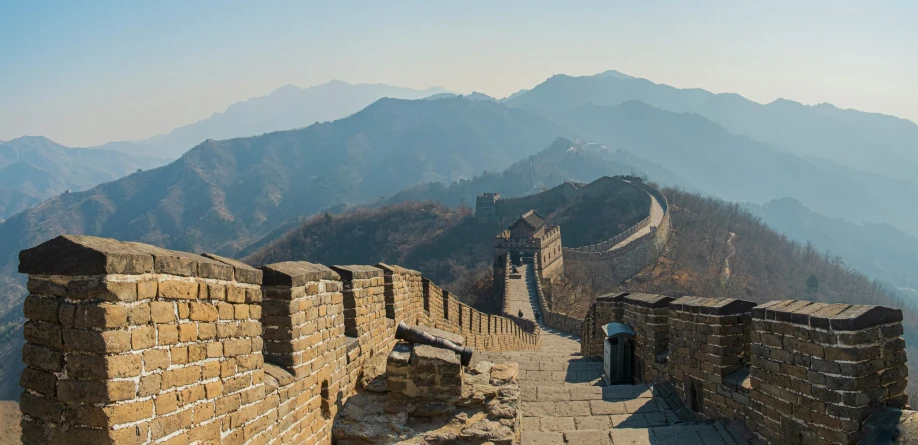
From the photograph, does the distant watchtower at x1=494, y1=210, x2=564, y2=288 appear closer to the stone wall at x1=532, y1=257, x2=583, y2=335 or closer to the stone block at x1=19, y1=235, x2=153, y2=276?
the stone wall at x1=532, y1=257, x2=583, y2=335

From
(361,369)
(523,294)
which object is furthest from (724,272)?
(361,369)

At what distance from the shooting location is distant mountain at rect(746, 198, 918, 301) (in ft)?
528

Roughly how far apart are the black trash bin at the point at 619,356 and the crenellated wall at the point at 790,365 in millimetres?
1662

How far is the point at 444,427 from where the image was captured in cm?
501

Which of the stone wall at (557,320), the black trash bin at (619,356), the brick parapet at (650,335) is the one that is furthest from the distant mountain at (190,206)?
the brick parapet at (650,335)

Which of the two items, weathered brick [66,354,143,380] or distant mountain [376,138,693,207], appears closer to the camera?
weathered brick [66,354,143,380]

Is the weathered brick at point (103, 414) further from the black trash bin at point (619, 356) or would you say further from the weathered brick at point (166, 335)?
the black trash bin at point (619, 356)

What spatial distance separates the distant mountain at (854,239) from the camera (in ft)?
528

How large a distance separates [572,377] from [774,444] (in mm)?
4744

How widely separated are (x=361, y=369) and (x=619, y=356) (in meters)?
4.80

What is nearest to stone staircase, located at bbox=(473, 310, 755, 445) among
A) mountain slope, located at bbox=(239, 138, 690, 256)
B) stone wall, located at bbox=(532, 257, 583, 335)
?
stone wall, located at bbox=(532, 257, 583, 335)

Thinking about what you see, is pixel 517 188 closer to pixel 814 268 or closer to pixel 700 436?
pixel 814 268

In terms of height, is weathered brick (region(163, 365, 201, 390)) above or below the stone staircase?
above

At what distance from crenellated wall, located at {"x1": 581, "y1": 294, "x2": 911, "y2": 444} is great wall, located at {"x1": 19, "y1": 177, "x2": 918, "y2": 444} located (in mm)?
16
